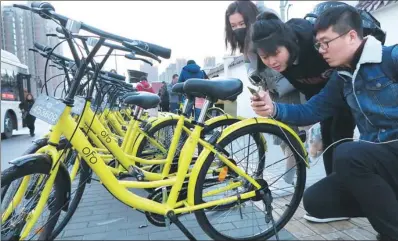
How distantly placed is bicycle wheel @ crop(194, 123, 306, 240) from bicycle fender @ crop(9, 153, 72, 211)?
769 millimetres

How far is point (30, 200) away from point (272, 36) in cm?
162

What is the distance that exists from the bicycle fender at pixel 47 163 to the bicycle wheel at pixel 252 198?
0.77 m

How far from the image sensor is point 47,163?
74.0 inches

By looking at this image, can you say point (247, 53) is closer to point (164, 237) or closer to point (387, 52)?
point (387, 52)

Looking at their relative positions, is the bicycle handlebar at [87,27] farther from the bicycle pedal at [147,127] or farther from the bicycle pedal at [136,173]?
the bicycle pedal at [147,127]

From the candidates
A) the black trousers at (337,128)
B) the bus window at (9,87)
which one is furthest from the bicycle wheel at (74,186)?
the bus window at (9,87)

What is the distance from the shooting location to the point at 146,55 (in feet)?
6.07

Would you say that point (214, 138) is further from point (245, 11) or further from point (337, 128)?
point (245, 11)

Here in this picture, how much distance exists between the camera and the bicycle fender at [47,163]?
180cm

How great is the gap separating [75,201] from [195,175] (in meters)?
0.98

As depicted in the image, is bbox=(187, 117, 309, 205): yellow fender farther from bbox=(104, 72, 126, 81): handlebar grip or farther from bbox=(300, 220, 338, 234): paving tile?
bbox=(104, 72, 126, 81): handlebar grip

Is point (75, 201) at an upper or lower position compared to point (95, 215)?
upper

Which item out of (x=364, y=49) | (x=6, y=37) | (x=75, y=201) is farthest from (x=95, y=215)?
(x=364, y=49)

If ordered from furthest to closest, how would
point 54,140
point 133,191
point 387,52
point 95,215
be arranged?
point 95,215 < point 133,191 < point 54,140 < point 387,52
